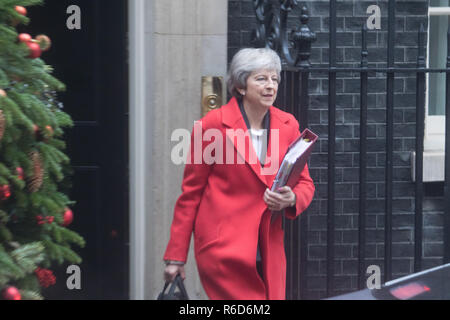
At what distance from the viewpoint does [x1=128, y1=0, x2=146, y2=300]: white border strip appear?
198 inches

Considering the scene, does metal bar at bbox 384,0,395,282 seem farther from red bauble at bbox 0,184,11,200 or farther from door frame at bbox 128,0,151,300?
red bauble at bbox 0,184,11,200

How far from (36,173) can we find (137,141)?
2252 mm

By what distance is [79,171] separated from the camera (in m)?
5.35

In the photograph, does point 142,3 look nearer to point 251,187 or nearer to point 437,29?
point 251,187

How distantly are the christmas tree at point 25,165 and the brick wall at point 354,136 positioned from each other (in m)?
2.66

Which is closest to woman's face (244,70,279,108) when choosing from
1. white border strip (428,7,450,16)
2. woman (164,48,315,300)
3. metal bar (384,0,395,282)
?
woman (164,48,315,300)

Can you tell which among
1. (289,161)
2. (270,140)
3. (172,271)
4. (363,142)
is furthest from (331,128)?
(172,271)

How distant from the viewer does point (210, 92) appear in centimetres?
494

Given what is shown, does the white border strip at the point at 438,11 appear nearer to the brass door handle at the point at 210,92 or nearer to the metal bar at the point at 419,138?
the metal bar at the point at 419,138

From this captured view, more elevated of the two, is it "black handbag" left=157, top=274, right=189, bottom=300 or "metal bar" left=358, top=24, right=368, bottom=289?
"metal bar" left=358, top=24, right=368, bottom=289

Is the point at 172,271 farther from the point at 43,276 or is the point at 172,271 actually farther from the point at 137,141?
the point at 137,141

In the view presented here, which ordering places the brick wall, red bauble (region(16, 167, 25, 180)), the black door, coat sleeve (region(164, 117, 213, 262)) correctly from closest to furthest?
red bauble (region(16, 167, 25, 180)) → coat sleeve (region(164, 117, 213, 262)) → the black door → the brick wall

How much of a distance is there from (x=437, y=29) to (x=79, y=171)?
2.93m
